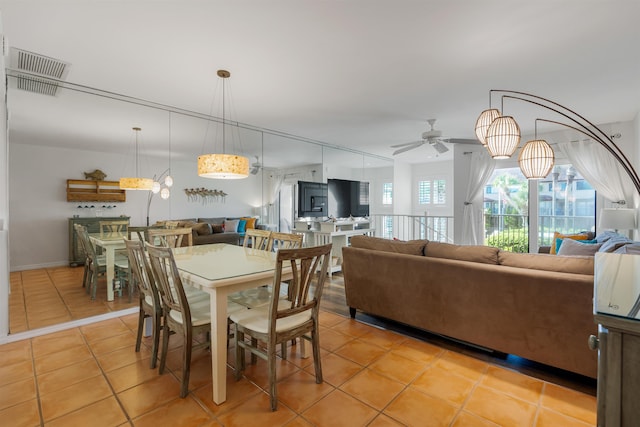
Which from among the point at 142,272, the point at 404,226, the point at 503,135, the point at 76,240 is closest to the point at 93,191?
the point at 76,240

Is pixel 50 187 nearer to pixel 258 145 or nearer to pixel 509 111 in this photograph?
pixel 258 145

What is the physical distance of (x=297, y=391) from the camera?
184 cm

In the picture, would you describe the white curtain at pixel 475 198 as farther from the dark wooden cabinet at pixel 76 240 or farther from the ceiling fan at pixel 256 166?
the dark wooden cabinet at pixel 76 240

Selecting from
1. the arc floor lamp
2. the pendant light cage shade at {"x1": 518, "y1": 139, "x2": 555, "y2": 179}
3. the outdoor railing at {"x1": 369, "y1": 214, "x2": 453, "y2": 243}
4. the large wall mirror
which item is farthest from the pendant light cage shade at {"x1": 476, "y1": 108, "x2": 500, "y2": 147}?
the outdoor railing at {"x1": 369, "y1": 214, "x2": 453, "y2": 243}

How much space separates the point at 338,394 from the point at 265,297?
0.88 m

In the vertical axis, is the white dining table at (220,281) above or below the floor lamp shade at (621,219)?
below

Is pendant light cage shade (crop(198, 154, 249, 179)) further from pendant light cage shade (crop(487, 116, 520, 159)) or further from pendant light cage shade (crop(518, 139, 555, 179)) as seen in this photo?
pendant light cage shade (crop(518, 139, 555, 179))

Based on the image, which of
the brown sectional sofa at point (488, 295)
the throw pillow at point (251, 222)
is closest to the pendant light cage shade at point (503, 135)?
the brown sectional sofa at point (488, 295)

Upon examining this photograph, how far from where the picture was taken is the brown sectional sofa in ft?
6.09

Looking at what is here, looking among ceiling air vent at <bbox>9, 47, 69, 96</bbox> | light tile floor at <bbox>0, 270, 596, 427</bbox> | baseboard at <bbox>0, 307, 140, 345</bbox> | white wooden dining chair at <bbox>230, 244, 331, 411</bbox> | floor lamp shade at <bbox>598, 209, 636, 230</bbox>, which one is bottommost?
light tile floor at <bbox>0, 270, 596, 427</bbox>

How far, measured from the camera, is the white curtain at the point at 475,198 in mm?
5617

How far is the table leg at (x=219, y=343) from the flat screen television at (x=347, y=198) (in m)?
4.42

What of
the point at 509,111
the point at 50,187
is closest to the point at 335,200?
the point at 509,111

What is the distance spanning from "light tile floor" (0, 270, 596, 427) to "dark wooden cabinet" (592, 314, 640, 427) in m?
1.08
